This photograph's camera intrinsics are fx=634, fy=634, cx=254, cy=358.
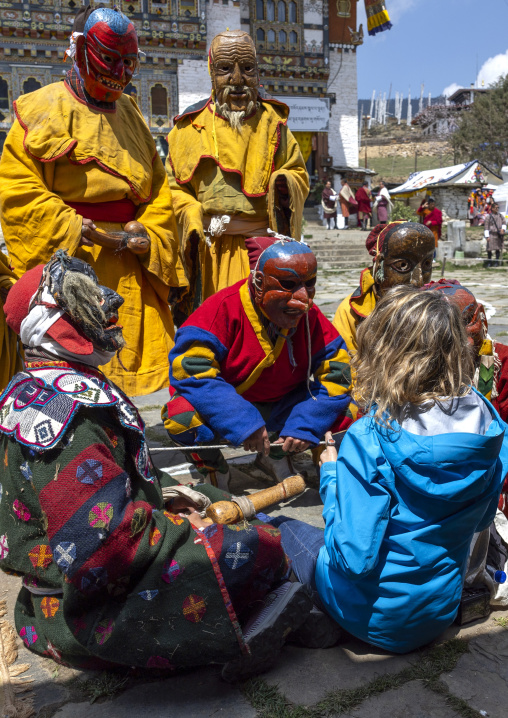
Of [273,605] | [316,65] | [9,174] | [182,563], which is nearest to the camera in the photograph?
[182,563]

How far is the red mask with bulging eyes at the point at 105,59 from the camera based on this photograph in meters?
3.29

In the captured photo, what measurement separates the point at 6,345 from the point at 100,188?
102 cm

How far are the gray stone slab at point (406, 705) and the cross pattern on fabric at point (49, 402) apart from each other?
1074 mm

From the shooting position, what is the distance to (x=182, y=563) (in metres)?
1.82

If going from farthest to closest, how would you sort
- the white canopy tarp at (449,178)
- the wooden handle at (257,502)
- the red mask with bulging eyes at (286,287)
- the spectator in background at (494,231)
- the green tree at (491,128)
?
1. the green tree at (491,128)
2. the white canopy tarp at (449,178)
3. the spectator in background at (494,231)
4. the red mask with bulging eyes at (286,287)
5. the wooden handle at (257,502)

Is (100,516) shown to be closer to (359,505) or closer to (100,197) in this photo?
(359,505)

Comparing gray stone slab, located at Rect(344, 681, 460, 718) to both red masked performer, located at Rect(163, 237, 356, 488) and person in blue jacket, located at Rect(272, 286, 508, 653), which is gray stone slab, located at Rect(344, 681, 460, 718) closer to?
person in blue jacket, located at Rect(272, 286, 508, 653)

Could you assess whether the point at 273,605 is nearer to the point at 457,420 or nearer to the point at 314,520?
the point at 457,420

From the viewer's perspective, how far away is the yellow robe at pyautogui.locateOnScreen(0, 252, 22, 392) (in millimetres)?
3523

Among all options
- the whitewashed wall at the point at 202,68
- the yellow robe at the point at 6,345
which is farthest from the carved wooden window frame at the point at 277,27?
the yellow robe at the point at 6,345

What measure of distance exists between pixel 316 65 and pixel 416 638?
23.8 metres

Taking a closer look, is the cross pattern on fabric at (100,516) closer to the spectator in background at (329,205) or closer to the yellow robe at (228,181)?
the yellow robe at (228,181)

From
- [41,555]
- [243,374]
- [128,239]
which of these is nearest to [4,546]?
[41,555]

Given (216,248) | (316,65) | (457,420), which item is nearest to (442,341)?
(457,420)
